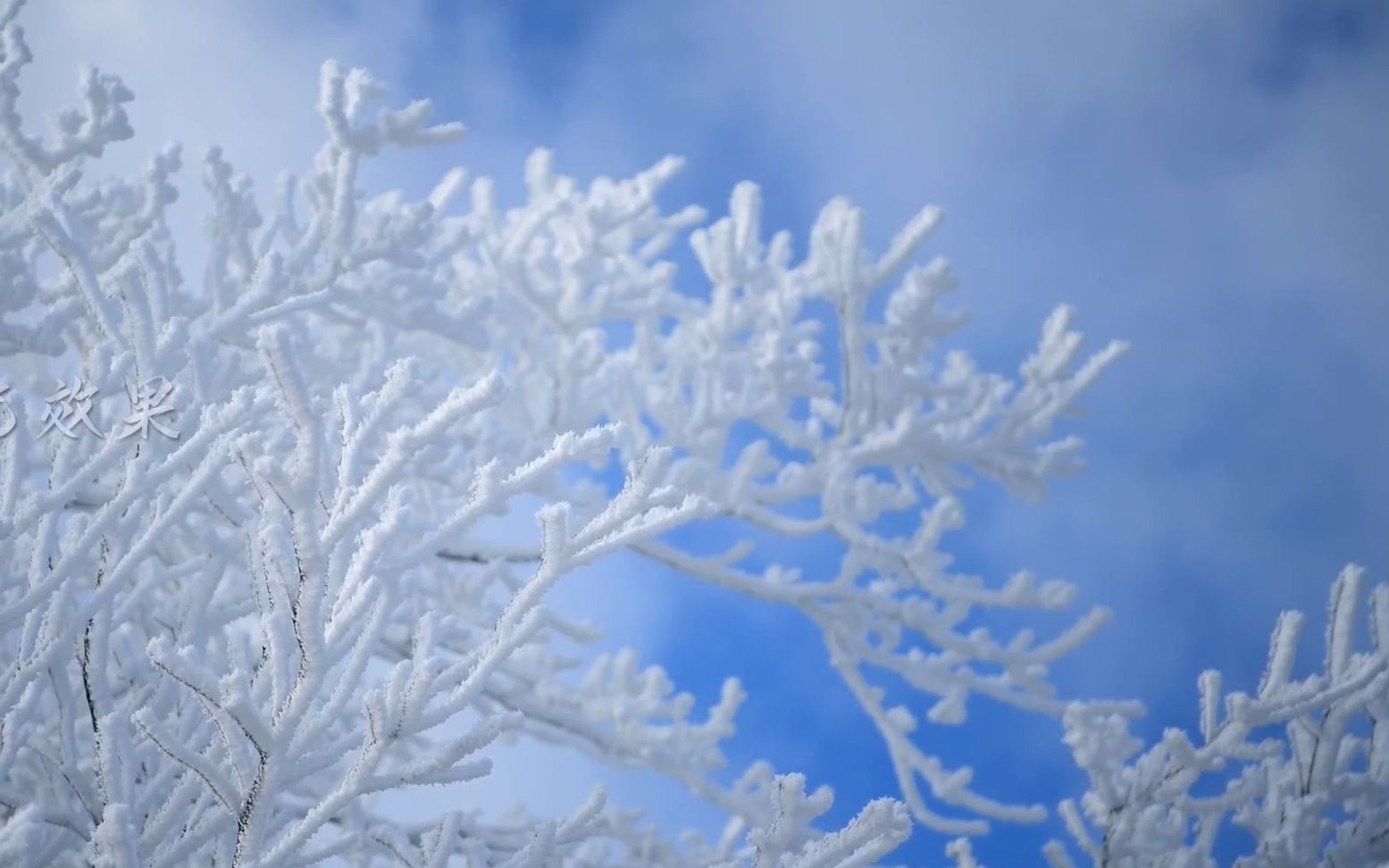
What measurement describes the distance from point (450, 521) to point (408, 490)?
10 cm

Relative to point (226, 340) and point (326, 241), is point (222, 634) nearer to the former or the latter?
point (226, 340)

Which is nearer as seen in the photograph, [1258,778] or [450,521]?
[450,521]

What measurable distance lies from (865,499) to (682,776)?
1.48 metres

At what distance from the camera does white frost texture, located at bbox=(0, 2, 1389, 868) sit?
4.56 ft

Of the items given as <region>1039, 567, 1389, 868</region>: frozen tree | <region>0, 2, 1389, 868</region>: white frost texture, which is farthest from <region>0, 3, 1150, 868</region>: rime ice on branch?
<region>1039, 567, 1389, 868</region>: frozen tree

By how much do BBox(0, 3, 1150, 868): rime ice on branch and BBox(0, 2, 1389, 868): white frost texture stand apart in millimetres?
12

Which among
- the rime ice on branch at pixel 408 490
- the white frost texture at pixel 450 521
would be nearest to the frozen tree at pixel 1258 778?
the white frost texture at pixel 450 521

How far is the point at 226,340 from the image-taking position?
312 centimetres

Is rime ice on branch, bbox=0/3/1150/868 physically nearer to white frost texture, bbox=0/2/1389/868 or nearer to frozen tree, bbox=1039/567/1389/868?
white frost texture, bbox=0/2/1389/868

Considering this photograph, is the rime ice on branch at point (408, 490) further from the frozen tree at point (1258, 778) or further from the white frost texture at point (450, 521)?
the frozen tree at point (1258, 778)

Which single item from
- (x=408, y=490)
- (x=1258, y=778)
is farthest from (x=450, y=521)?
(x=1258, y=778)

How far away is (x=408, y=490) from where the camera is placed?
1320mm

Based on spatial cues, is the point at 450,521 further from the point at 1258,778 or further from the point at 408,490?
the point at 1258,778

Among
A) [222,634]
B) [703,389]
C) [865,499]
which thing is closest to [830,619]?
[865,499]
